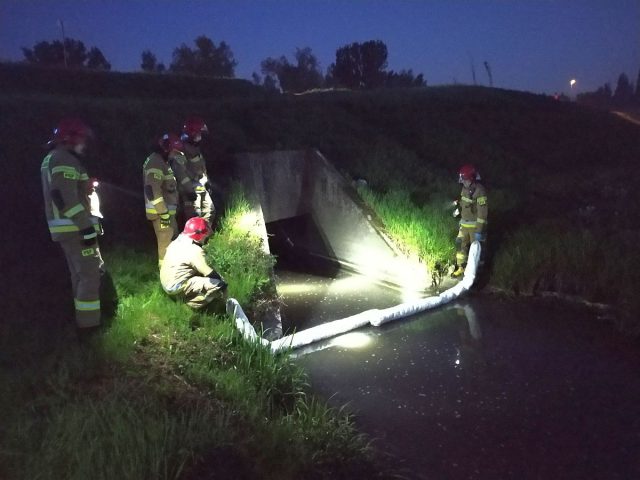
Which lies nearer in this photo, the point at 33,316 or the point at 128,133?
the point at 33,316

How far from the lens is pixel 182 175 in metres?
7.19

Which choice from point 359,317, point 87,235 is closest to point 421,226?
point 359,317

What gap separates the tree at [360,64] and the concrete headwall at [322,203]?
34507 millimetres

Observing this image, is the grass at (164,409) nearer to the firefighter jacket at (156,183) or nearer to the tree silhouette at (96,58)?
the firefighter jacket at (156,183)

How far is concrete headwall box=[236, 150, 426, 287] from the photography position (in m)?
9.04

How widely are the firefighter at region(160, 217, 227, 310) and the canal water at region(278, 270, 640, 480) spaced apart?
1385 mm

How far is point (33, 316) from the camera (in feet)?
16.8

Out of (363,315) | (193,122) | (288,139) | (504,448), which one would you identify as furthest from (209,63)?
(504,448)

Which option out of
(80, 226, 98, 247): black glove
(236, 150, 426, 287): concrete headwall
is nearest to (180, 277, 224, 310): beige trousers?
(80, 226, 98, 247): black glove

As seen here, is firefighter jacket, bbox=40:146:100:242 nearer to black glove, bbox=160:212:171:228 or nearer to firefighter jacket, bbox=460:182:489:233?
black glove, bbox=160:212:171:228

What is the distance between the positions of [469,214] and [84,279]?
594 centimetres

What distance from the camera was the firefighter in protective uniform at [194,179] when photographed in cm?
741

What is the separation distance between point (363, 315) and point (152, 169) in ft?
11.4

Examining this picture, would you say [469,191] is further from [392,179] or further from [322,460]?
[322,460]
